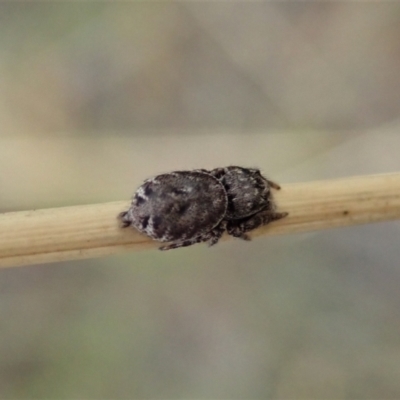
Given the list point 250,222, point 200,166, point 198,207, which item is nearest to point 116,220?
point 198,207

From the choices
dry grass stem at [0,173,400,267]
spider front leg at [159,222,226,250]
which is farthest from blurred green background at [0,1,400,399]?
dry grass stem at [0,173,400,267]

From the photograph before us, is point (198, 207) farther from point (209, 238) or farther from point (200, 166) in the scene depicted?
point (200, 166)

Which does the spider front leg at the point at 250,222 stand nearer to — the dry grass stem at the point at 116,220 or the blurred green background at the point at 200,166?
the dry grass stem at the point at 116,220

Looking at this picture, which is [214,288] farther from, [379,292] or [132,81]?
[132,81]

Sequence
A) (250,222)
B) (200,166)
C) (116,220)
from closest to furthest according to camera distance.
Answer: (116,220) → (250,222) → (200,166)

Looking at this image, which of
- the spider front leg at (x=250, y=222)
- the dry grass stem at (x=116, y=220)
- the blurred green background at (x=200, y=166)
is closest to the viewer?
the dry grass stem at (x=116, y=220)

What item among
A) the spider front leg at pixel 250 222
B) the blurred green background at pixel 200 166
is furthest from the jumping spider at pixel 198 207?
the blurred green background at pixel 200 166

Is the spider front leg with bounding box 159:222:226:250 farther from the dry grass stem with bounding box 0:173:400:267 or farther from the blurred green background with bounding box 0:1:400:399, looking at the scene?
the blurred green background with bounding box 0:1:400:399
